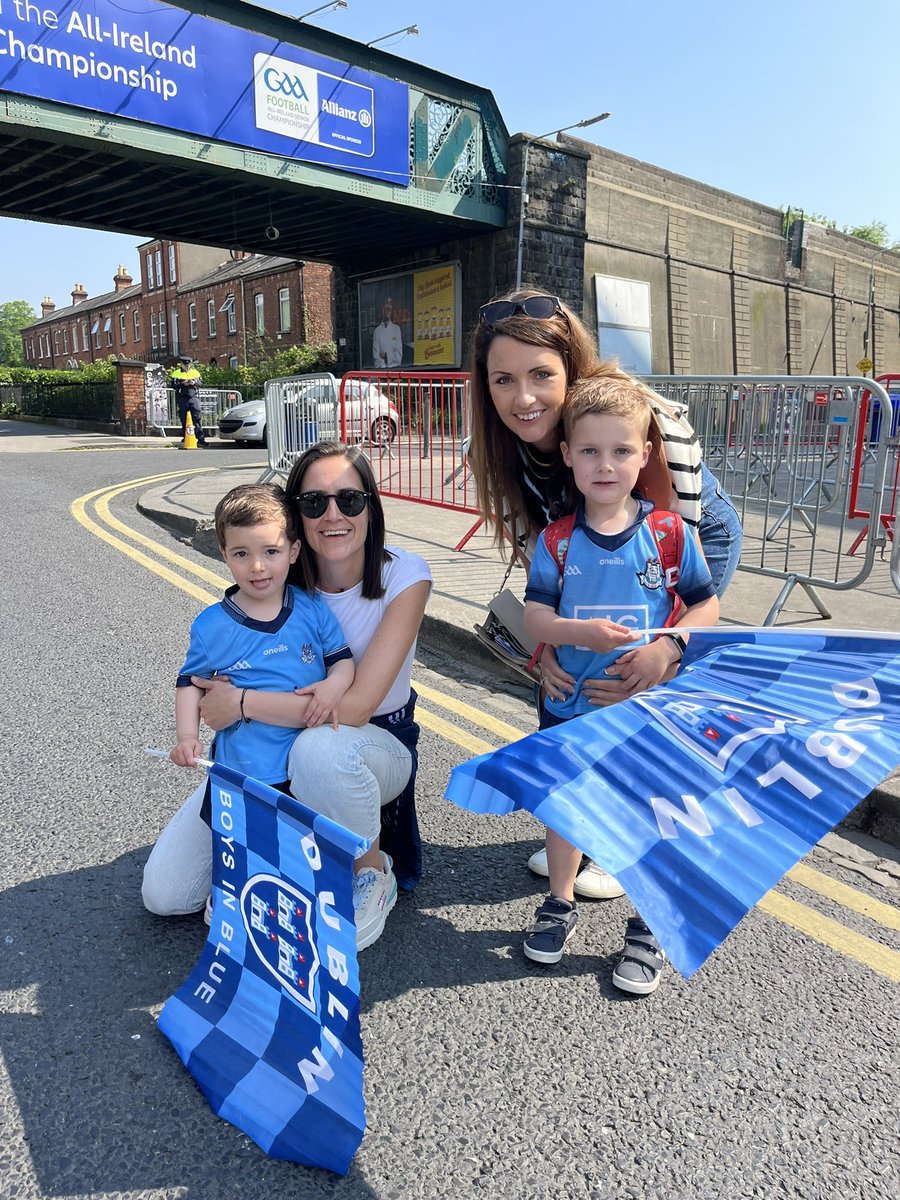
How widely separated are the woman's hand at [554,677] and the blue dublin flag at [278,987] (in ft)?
3.03

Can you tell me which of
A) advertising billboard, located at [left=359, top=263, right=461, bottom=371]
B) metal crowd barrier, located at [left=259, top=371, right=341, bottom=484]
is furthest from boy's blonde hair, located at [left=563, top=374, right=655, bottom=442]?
advertising billboard, located at [left=359, top=263, right=461, bottom=371]

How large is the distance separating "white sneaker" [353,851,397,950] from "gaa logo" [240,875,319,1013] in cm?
36

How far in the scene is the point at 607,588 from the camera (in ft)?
7.49

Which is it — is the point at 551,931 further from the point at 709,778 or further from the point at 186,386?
the point at 186,386

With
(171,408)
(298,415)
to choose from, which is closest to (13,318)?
(171,408)

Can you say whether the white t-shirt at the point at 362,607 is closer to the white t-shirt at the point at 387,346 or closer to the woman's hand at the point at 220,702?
the woman's hand at the point at 220,702

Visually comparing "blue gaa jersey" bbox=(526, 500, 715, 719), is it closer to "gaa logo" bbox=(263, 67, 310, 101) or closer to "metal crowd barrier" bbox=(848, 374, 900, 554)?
"metal crowd barrier" bbox=(848, 374, 900, 554)

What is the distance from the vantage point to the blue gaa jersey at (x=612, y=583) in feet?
7.46

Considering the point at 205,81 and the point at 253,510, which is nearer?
the point at 253,510

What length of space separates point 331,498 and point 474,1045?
1.42 metres

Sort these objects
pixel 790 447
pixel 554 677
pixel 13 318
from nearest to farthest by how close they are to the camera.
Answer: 1. pixel 554 677
2. pixel 790 447
3. pixel 13 318

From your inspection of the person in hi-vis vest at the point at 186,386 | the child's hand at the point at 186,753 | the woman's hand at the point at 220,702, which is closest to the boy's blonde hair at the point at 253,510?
the woman's hand at the point at 220,702

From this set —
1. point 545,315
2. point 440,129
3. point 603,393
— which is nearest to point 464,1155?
point 603,393

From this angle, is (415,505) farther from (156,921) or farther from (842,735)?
(842,735)
